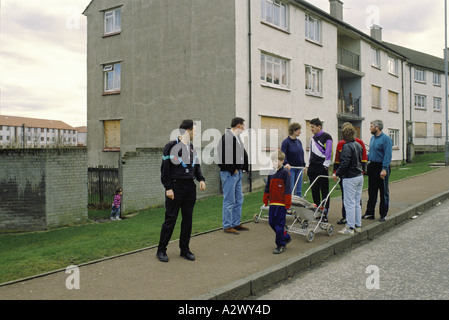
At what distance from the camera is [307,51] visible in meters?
19.8

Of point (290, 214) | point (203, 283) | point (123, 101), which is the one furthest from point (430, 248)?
point (123, 101)

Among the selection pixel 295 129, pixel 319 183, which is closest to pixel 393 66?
pixel 295 129

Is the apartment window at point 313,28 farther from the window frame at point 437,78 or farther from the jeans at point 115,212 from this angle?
the window frame at point 437,78

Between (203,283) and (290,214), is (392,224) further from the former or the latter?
(203,283)

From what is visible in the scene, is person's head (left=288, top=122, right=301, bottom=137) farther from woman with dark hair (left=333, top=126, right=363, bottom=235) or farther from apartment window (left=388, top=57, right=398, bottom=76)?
apartment window (left=388, top=57, right=398, bottom=76)

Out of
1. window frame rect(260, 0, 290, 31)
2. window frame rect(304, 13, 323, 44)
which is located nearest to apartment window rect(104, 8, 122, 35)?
window frame rect(260, 0, 290, 31)

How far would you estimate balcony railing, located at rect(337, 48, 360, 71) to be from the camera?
23.8m

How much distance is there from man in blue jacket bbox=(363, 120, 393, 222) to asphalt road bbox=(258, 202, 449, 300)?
3.47ft

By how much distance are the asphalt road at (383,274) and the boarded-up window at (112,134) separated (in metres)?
16.0

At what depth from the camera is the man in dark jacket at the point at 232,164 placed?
701cm

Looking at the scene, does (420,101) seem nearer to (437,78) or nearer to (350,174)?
(437,78)

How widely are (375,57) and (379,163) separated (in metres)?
22.5
